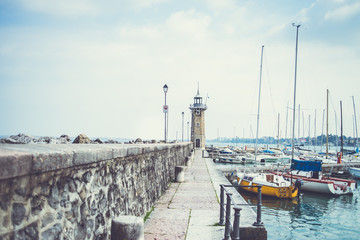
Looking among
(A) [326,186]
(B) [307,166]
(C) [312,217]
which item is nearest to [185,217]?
(C) [312,217]

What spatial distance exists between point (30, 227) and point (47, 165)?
511 mm

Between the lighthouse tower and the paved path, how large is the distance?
154 feet

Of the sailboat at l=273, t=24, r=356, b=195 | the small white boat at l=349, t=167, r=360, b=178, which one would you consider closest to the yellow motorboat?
the sailboat at l=273, t=24, r=356, b=195

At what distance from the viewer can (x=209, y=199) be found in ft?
28.0

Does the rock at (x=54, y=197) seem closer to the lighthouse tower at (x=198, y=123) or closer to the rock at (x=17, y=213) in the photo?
the rock at (x=17, y=213)

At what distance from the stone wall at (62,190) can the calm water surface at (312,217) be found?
10840 millimetres

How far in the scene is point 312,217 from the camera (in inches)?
644

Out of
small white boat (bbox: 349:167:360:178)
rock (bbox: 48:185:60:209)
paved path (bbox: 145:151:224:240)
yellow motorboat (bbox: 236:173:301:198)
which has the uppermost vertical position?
rock (bbox: 48:185:60:209)

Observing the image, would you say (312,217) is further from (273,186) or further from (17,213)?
(17,213)

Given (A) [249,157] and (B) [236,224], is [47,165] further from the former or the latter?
(A) [249,157]

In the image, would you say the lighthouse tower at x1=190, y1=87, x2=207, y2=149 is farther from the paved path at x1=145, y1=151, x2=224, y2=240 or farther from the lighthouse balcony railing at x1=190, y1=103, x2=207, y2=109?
the paved path at x1=145, y1=151, x2=224, y2=240

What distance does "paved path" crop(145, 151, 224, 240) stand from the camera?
5296 mm

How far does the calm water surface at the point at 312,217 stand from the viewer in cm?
1347

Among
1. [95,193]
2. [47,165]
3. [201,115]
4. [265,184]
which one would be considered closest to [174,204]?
[95,193]
